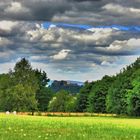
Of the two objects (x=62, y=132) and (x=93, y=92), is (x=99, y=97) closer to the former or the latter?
(x=93, y=92)

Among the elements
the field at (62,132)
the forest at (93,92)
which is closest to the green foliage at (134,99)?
the forest at (93,92)

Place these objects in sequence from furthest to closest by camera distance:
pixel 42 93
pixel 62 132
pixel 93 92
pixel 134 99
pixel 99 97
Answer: pixel 42 93, pixel 93 92, pixel 99 97, pixel 134 99, pixel 62 132

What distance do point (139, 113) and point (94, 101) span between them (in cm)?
4402

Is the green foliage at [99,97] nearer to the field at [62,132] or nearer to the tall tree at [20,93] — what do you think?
the tall tree at [20,93]

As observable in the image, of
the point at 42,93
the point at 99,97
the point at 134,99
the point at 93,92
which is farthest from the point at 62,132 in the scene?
the point at 42,93

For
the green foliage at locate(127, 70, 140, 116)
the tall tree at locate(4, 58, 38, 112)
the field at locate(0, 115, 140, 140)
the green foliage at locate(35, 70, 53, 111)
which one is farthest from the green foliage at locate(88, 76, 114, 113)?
the field at locate(0, 115, 140, 140)

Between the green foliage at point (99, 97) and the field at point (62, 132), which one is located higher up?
the green foliage at point (99, 97)

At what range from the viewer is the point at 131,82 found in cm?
14750

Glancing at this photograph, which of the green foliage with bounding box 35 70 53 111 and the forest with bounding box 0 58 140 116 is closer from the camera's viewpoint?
the forest with bounding box 0 58 140 116

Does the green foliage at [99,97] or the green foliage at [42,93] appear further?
the green foliage at [42,93]

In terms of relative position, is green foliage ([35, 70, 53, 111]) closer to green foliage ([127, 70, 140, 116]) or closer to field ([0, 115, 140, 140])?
Result: green foliage ([127, 70, 140, 116])

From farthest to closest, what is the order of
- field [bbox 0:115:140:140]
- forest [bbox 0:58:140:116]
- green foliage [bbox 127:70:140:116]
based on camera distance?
forest [bbox 0:58:140:116] < green foliage [bbox 127:70:140:116] < field [bbox 0:115:140:140]

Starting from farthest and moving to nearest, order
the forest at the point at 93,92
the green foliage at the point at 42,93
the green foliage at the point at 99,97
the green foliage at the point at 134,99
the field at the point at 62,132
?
1. the green foliage at the point at 42,93
2. the green foliage at the point at 99,97
3. the forest at the point at 93,92
4. the green foliage at the point at 134,99
5. the field at the point at 62,132

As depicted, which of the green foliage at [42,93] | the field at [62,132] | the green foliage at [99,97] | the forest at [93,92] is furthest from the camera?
the green foliage at [42,93]
